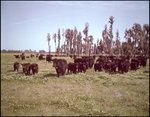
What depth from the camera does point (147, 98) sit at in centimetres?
830

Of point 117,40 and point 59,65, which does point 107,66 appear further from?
point 117,40

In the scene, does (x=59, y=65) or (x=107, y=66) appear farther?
(x=107, y=66)

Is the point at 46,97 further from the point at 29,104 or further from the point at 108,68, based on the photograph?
the point at 108,68

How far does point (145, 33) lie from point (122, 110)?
Answer: 6976cm

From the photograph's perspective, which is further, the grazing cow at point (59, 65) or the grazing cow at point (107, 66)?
the grazing cow at point (107, 66)

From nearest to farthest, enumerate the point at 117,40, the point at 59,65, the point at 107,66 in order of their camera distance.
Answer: the point at 59,65 < the point at 107,66 < the point at 117,40

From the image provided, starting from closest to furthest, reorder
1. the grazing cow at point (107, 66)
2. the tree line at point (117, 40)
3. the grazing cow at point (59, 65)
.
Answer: the grazing cow at point (59, 65) < the grazing cow at point (107, 66) < the tree line at point (117, 40)

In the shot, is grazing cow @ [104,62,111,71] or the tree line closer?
grazing cow @ [104,62,111,71]

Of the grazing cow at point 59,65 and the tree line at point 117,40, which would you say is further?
the tree line at point 117,40

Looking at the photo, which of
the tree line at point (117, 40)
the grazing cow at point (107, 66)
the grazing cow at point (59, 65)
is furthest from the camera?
the tree line at point (117, 40)

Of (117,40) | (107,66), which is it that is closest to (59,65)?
(107,66)

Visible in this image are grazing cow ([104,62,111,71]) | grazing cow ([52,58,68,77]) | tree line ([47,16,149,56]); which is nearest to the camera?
grazing cow ([52,58,68,77])

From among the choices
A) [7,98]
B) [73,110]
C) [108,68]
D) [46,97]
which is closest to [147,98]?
[73,110]

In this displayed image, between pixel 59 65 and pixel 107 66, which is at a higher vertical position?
pixel 59 65
